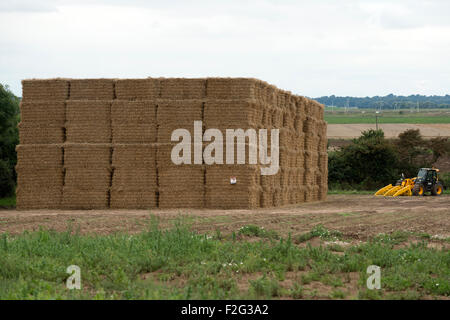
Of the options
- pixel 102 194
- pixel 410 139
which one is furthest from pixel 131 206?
pixel 410 139

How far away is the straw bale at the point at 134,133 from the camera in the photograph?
22047 mm

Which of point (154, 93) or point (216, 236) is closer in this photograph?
point (216, 236)

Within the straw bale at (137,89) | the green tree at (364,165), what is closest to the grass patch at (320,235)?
the straw bale at (137,89)

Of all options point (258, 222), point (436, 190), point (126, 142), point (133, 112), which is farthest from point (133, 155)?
point (436, 190)

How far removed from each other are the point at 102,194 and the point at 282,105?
7538mm

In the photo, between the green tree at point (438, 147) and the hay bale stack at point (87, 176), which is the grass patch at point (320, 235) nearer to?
the hay bale stack at point (87, 176)

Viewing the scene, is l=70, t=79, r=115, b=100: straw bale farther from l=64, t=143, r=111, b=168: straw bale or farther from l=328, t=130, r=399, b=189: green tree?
l=328, t=130, r=399, b=189: green tree

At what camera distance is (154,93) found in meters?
22.0

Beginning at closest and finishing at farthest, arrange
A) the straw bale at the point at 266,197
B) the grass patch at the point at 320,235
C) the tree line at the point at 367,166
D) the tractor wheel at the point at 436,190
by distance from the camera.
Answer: the grass patch at the point at 320,235, the straw bale at the point at 266,197, the tractor wheel at the point at 436,190, the tree line at the point at 367,166

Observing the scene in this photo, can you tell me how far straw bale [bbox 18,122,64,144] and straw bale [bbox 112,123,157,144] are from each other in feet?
6.12

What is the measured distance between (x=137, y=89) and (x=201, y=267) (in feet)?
41.5

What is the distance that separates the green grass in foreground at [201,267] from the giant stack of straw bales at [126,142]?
29.3ft

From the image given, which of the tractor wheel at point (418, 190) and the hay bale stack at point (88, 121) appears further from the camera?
the tractor wheel at point (418, 190)
